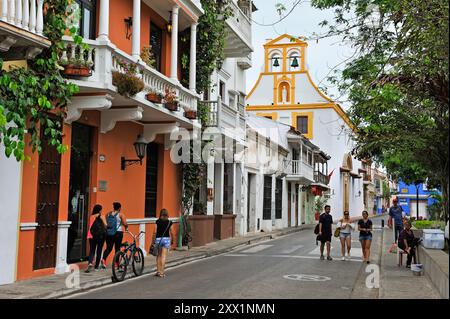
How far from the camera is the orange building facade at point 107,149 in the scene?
11297 mm

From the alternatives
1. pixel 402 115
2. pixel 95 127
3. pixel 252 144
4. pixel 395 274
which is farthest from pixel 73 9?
pixel 252 144

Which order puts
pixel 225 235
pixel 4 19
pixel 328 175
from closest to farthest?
1. pixel 4 19
2. pixel 225 235
3. pixel 328 175

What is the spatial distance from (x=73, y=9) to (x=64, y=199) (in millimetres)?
4183

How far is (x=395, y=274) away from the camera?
41.0 ft

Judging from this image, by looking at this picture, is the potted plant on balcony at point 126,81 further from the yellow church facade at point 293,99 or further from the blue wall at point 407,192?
the blue wall at point 407,192

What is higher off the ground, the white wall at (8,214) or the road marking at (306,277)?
the white wall at (8,214)

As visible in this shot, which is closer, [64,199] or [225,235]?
[64,199]

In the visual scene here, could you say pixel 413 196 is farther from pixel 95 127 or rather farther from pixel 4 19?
pixel 4 19

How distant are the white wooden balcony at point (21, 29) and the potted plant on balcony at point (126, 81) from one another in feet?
8.14

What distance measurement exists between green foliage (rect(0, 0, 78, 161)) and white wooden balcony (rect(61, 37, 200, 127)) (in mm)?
675

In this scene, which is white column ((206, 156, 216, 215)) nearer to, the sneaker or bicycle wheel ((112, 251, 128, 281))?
the sneaker

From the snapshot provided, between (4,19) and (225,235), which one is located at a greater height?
(4,19)

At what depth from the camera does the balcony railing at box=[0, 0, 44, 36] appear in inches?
348

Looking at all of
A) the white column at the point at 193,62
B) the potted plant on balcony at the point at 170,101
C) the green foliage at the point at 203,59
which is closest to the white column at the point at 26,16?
the potted plant on balcony at the point at 170,101
